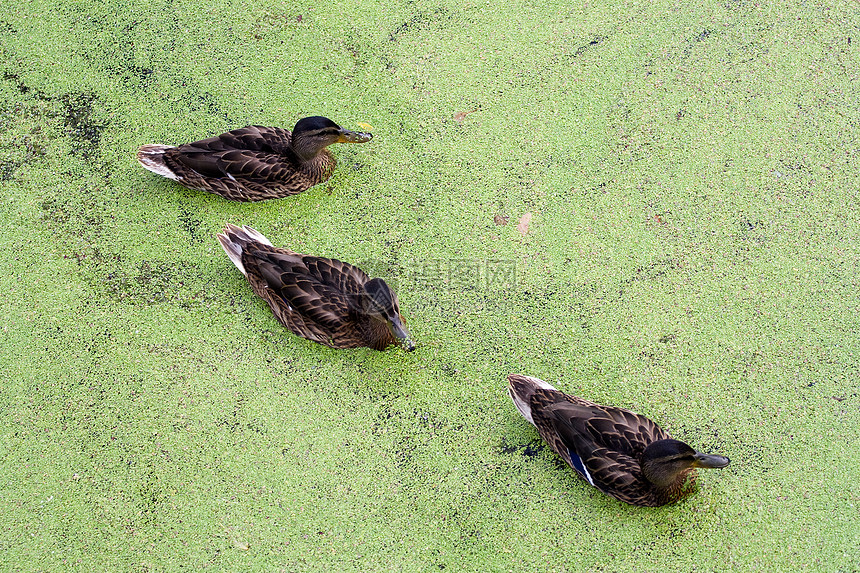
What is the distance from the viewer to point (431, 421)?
3.00m

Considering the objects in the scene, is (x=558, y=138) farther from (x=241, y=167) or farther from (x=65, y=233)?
(x=65, y=233)

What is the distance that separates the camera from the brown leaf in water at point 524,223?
3419 millimetres

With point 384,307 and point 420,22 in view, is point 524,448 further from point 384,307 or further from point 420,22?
point 420,22

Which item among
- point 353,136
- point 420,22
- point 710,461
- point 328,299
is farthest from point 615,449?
point 420,22

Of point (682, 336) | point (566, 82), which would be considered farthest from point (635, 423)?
point (566, 82)

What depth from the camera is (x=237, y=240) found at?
3.22 meters

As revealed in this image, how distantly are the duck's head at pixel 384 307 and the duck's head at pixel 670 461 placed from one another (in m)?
1.09

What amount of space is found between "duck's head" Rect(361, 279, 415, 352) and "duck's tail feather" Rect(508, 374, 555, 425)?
486 millimetres

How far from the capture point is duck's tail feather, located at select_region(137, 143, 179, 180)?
3428 mm

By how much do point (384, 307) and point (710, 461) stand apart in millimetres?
1409

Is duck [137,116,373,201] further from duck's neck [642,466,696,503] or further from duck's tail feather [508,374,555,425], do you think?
duck's neck [642,466,696,503]

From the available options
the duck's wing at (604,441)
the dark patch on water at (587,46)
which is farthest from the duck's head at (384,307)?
the dark patch on water at (587,46)

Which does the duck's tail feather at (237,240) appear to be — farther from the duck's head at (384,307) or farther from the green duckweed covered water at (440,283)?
the duck's head at (384,307)

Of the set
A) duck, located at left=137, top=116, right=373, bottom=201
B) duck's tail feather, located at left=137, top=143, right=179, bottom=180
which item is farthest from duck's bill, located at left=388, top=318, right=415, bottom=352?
duck's tail feather, located at left=137, top=143, right=179, bottom=180
